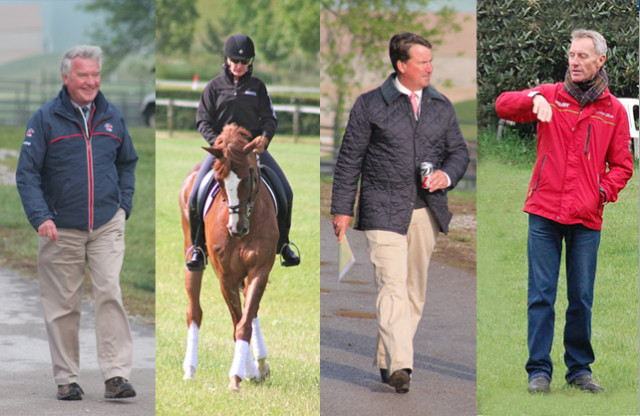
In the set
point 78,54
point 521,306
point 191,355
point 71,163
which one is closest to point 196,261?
point 191,355

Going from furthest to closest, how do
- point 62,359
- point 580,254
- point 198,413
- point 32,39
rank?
point 32,39, point 62,359, point 580,254, point 198,413

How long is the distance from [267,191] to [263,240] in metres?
0.24

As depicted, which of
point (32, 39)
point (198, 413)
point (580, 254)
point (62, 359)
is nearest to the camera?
point (198, 413)

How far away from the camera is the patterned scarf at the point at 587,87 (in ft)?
18.4

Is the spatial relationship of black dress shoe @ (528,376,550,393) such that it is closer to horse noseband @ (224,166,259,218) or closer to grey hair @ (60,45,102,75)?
horse noseband @ (224,166,259,218)

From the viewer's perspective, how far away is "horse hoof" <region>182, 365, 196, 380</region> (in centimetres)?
549

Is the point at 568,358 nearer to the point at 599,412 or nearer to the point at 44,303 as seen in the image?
the point at 599,412

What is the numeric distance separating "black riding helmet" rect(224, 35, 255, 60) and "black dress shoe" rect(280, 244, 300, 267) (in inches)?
37.7

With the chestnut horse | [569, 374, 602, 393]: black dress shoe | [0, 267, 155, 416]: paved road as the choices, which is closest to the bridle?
the chestnut horse

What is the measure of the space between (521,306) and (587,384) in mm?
528

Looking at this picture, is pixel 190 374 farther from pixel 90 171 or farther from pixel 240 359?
pixel 90 171

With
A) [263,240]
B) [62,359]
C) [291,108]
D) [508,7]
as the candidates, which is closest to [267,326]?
[263,240]

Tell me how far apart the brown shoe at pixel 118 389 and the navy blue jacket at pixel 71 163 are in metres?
0.90

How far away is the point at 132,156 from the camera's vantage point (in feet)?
21.6
